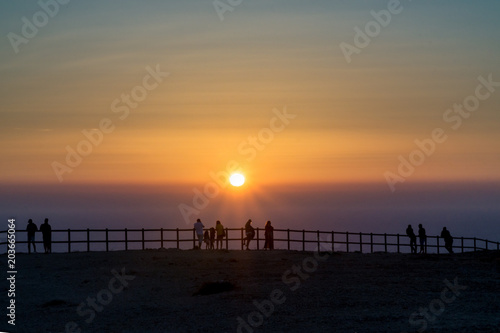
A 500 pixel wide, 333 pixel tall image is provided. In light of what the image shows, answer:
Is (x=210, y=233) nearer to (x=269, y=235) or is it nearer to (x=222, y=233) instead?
(x=222, y=233)

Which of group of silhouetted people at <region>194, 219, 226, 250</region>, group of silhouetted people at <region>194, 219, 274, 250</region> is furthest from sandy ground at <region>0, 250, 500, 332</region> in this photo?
group of silhouetted people at <region>194, 219, 274, 250</region>

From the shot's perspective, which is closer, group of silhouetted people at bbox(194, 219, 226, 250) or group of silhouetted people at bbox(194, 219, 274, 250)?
group of silhouetted people at bbox(194, 219, 226, 250)

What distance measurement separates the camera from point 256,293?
28.0 metres

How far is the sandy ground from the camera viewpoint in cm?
2345

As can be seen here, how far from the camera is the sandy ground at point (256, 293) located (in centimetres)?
2345

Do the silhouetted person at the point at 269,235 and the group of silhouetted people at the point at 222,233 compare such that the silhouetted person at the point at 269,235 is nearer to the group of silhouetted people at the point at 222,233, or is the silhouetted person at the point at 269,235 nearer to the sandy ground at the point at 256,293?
the group of silhouetted people at the point at 222,233

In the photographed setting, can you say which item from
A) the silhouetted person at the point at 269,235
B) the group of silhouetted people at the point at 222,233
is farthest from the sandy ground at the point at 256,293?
the silhouetted person at the point at 269,235

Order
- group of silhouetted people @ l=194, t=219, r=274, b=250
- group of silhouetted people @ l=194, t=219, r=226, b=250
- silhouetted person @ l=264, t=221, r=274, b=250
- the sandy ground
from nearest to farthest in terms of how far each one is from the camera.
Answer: the sandy ground → group of silhouetted people @ l=194, t=219, r=226, b=250 → group of silhouetted people @ l=194, t=219, r=274, b=250 → silhouetted person @ l=264, t=221, r=274, b=250

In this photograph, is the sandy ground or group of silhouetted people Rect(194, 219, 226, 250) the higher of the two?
group of silhouetted people Rect(194, 219, 226, 250)

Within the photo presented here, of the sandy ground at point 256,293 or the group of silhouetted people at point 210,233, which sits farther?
the group of silhouetted people at point 210,233

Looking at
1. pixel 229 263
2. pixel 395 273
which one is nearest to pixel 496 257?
pixel 395 273

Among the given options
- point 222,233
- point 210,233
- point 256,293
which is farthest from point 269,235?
point 256,293

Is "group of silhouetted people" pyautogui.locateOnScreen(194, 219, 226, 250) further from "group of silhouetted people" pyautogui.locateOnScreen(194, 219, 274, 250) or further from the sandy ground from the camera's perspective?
the sandy ground

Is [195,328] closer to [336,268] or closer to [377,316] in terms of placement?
[377,316]
